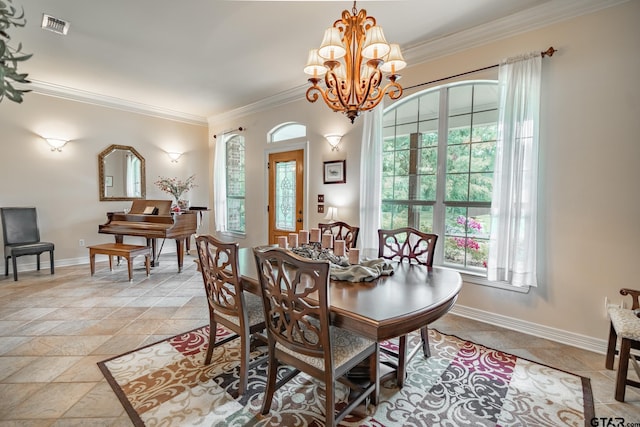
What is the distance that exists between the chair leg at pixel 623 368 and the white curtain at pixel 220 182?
592 centimetres

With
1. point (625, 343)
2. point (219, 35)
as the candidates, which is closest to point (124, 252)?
point (219, 35)

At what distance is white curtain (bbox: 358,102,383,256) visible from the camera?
3.72 m

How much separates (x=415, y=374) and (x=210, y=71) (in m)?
4.25

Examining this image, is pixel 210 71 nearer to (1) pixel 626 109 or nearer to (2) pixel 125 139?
(2) pixel 125 139

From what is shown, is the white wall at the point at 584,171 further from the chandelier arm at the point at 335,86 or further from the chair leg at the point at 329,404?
the chair leg at the point at 329,404

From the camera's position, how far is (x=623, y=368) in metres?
1.89

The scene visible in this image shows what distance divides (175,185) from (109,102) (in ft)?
5.81

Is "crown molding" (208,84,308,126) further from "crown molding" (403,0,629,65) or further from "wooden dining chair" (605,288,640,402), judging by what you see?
"wooden dining chair" (605,288,640,402)

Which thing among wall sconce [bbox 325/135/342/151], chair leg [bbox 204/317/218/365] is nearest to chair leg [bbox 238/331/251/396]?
chair leg [bbox 204/317/218/365]

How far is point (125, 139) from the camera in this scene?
560 centimetres

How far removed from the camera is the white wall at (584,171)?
236cm

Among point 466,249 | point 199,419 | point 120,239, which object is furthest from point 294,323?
point 120,239

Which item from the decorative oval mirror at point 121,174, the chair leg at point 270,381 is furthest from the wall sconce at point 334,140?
the decorative oval mirror at point 121,174

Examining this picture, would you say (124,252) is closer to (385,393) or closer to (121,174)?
(121,174)
